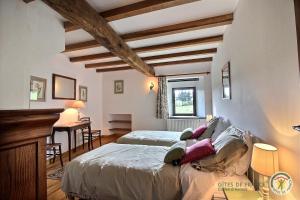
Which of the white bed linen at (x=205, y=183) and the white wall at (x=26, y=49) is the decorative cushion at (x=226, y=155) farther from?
the white wall at (x=26, y=49)

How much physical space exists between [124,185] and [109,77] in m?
4.70

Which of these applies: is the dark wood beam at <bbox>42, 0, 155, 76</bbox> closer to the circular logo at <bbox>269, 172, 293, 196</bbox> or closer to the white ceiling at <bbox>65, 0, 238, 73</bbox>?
the white ceiling at <bbox>65, 0, 238, 73</bbox>

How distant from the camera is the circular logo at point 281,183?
1.04 meters

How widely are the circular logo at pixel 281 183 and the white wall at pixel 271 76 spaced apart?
12cm

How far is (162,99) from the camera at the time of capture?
5.43 m

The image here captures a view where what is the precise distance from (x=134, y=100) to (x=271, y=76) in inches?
184

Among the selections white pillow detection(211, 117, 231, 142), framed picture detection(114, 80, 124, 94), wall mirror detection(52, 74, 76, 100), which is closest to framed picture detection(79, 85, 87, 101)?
wall mirror detection(52, 74, 76, 100)

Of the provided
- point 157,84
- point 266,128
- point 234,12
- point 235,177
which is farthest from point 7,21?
point 157,84

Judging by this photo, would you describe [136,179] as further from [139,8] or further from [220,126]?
[139,8]

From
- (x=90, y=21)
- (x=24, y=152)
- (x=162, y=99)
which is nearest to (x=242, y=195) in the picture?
(x=24, y=152)

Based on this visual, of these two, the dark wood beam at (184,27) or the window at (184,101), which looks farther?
the window at (184,101)

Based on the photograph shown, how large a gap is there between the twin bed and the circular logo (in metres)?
0.58

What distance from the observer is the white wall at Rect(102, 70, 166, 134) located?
18.6 feet

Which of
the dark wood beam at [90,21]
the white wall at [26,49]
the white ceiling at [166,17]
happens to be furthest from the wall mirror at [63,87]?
the dark wood beam at [90,21]
